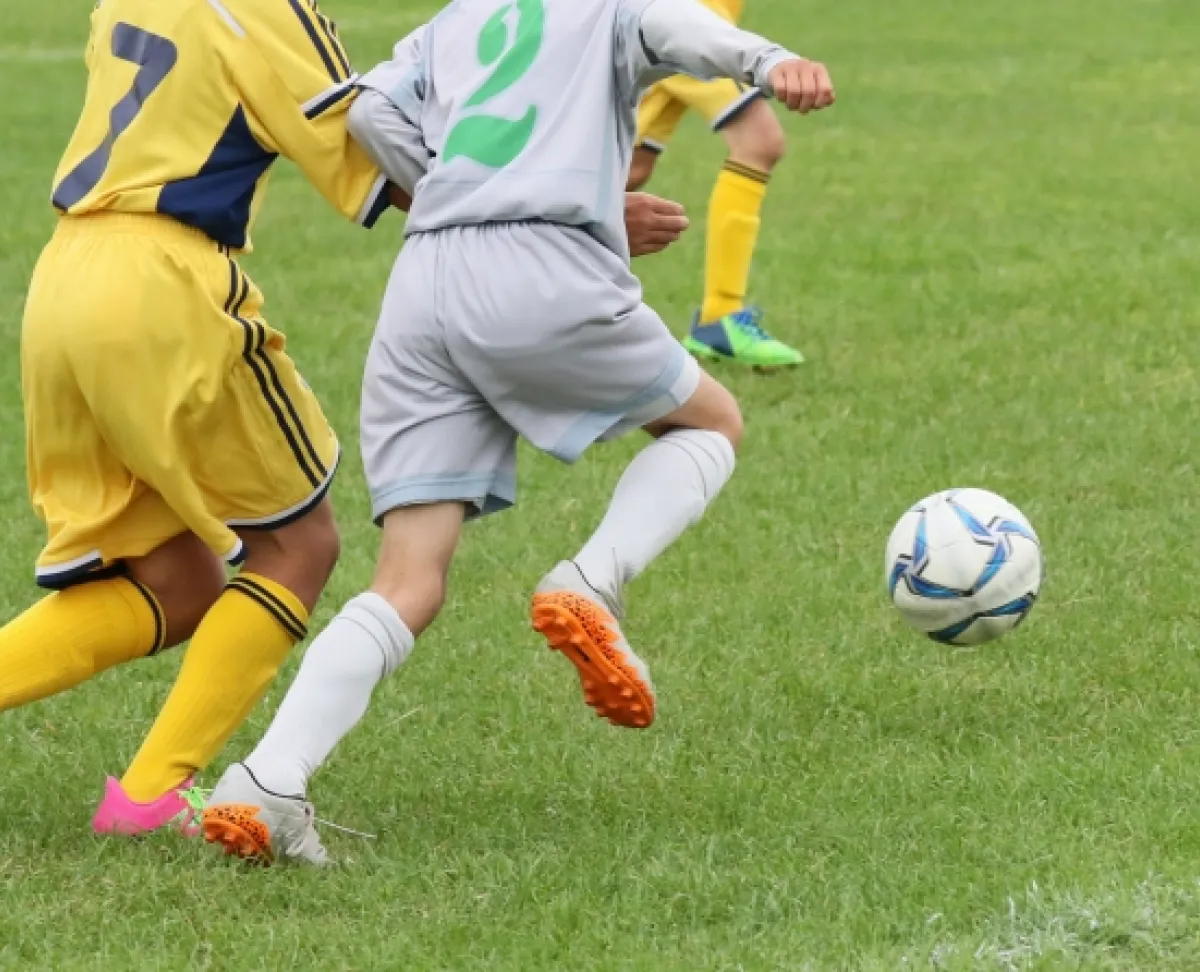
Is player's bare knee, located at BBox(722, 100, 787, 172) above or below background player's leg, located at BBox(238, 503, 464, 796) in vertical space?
below

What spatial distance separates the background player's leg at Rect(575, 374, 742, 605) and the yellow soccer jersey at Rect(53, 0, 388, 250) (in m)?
0.74

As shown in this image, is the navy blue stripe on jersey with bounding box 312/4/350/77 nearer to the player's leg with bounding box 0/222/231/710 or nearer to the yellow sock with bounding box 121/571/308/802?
the player's leg with bounding box 0/222/231/710

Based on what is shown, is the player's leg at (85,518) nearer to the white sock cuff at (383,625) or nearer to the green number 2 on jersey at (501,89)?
the white sock cuff at (383,625)

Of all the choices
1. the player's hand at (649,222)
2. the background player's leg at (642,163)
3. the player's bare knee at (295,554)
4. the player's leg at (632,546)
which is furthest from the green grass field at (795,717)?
the player's hand at (649,222)

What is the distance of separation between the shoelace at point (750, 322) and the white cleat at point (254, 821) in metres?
4.11

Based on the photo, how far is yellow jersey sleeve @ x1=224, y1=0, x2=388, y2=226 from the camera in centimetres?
358

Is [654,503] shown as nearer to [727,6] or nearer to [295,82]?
[295,82]

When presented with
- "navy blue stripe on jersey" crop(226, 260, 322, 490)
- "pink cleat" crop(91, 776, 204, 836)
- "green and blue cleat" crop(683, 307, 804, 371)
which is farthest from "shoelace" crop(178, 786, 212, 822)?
"green and blue cleat" crop(683, 307, 804, 371)

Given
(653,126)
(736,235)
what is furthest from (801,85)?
(653,126)

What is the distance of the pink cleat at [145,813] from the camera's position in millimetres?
3615

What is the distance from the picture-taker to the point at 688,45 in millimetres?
3400

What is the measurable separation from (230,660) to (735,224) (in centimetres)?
406

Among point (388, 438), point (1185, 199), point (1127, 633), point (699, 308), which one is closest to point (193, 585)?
point (388, 438)

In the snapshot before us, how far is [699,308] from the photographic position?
7867 millimetres
